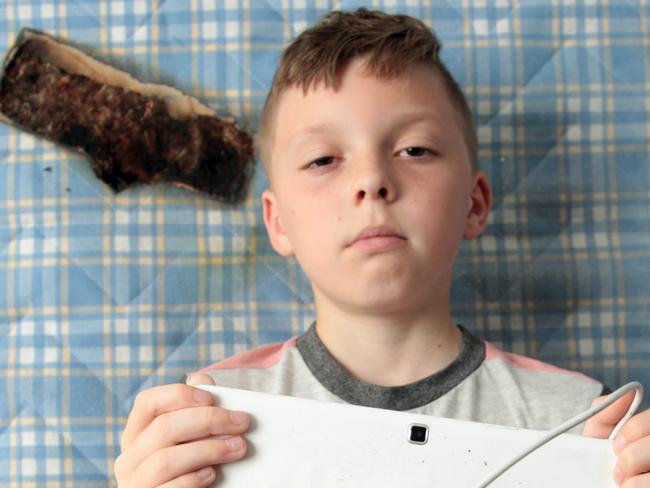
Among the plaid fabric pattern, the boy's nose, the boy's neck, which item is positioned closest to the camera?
the boy's nose

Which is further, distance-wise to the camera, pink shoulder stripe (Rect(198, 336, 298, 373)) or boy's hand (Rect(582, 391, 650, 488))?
pink shoulder stripe (Rect(198, 336, 298, 373))

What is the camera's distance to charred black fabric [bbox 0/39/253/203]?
973mm

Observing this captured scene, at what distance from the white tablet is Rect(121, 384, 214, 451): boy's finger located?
0.04 metres

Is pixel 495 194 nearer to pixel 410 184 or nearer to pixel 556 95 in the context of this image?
pixel 556 95

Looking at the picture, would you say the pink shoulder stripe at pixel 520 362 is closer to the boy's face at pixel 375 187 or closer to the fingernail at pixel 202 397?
the boy's face at pixel 375 187

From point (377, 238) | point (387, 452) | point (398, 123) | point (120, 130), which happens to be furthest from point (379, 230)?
point (120, 130)

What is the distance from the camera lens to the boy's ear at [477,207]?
34.8 inches

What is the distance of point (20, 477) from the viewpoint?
3.10ft

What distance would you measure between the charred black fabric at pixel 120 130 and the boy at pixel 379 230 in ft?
0.35

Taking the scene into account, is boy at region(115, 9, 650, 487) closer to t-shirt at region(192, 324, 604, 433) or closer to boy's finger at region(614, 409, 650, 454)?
t-shirt at region(192, 324, 604, 433)

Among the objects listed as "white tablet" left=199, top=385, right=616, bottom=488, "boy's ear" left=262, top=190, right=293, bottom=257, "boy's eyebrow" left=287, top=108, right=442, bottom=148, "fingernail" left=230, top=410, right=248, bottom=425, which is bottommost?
"white tablet" left=199, top=385, right=616, bottom=488

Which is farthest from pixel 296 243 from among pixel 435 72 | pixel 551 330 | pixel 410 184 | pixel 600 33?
pixel 600 33

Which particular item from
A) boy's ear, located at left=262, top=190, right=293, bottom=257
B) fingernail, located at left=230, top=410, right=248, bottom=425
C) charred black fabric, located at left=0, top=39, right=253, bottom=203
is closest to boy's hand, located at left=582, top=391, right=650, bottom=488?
fingernail, located at left=230, top=410, right=248, bottom=425

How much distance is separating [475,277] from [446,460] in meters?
0.42
